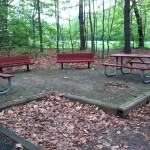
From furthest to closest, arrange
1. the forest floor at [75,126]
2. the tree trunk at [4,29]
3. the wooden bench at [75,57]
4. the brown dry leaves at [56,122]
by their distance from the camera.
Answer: the tree trunk at [4,29], the wooden bench at [75,57], the brown dry leaves at [56,122], the forest floor at [75,126]

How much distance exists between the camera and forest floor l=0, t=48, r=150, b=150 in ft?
11.4

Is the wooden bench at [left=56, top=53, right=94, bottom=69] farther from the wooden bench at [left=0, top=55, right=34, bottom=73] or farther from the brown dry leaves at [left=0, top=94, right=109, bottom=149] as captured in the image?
the brown dry leaves at [left=0, top=94, right=109, bottom=149]

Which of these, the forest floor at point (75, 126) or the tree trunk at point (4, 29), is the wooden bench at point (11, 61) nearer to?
the tree trunk at point (4, 29)

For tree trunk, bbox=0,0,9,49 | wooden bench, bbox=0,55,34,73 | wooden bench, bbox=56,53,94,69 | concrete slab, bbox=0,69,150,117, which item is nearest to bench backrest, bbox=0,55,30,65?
wooden bench, bbox=0,55,34,73

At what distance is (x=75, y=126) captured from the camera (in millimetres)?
4078

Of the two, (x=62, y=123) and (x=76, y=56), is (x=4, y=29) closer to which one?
(x=76, y=56)

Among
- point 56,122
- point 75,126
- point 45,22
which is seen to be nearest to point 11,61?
point 56,122

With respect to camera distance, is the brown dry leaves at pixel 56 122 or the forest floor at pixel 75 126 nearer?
the forest floor at pixel 75 126

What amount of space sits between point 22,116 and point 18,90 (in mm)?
1671

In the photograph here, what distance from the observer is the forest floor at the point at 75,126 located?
11.4 ft

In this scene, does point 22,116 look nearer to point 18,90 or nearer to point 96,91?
point 18,90

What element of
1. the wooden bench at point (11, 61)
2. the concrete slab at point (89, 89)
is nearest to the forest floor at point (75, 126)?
the concrete slab at point (89, 89)

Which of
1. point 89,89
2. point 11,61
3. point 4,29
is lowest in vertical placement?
point 89,89

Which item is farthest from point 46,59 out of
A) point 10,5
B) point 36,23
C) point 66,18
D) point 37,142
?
point 37,142
